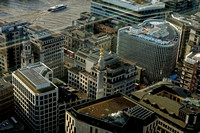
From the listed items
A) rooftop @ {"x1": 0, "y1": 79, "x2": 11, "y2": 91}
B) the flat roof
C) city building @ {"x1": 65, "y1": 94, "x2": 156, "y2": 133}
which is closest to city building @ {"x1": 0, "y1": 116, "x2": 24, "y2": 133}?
rooftop @ {"x1": 0, "y1": 79, "x2": 11, "y2": 91}

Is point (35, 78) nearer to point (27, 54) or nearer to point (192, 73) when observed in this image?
point (27, 54)

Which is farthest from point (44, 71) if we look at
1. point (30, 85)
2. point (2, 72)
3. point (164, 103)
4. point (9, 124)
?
point (164, 103)

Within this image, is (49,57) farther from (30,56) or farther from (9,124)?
(9,124)

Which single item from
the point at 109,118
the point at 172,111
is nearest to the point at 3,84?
the point at 109,118

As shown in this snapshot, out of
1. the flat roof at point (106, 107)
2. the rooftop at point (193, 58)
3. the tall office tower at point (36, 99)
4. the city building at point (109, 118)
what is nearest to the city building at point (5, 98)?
the tall office tower at point (36, 99)

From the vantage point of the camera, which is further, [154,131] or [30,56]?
[30,56]
